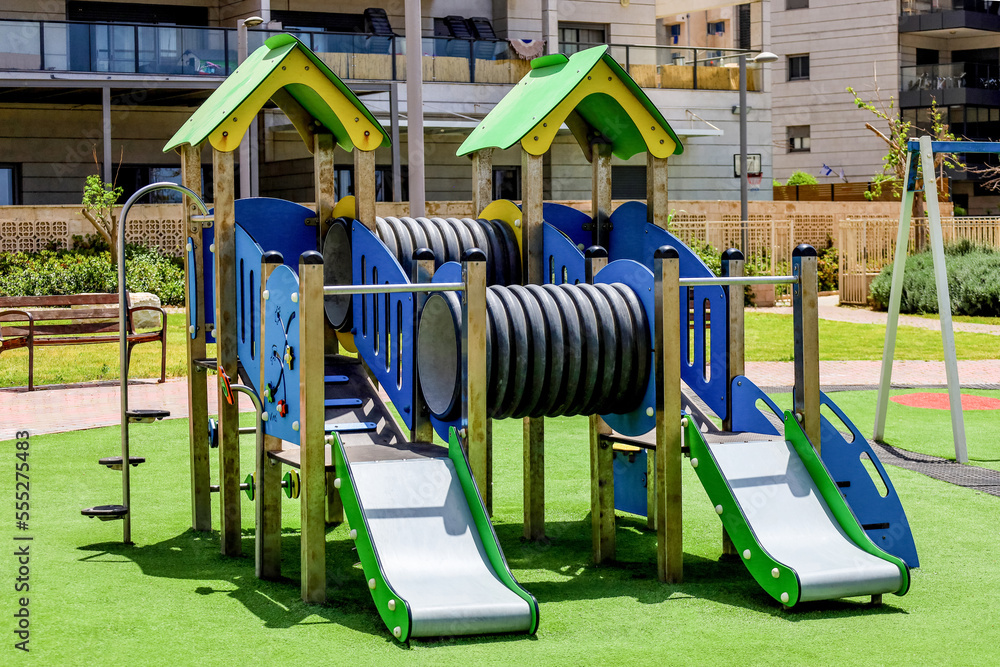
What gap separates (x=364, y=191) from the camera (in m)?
7.69

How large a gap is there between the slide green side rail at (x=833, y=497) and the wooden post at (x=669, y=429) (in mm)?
661

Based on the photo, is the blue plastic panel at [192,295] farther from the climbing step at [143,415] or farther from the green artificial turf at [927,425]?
the green artificial turf at [927,425]

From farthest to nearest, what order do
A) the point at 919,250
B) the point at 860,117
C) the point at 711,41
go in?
the point at 711,41, the point at 860,117, the point at 919,250

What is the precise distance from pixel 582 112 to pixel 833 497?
3106 millimetres

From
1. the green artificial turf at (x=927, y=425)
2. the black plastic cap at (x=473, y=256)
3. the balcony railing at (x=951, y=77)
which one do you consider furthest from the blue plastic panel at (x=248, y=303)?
the balcony railing at (x=951, y=77)

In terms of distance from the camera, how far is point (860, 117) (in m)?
47.7

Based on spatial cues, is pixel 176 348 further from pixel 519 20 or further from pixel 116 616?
pixel 519 20

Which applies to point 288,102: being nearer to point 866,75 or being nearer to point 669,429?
point 669,429

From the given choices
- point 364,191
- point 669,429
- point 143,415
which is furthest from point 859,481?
point 143,415

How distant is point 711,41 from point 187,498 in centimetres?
4756

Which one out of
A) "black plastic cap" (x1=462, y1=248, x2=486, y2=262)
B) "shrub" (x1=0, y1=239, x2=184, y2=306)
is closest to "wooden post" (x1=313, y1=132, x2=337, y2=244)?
"black plastic cap" (x1=462, y1=248, x2=486, y2=262)

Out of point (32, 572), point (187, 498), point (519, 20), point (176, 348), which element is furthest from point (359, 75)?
point (32, 572)

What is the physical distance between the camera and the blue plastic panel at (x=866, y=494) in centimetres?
660

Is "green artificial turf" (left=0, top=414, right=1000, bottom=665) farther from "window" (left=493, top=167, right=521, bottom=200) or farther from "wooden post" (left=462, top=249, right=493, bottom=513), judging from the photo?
"window" (left=493, top=167, right=521, bottom=200)
